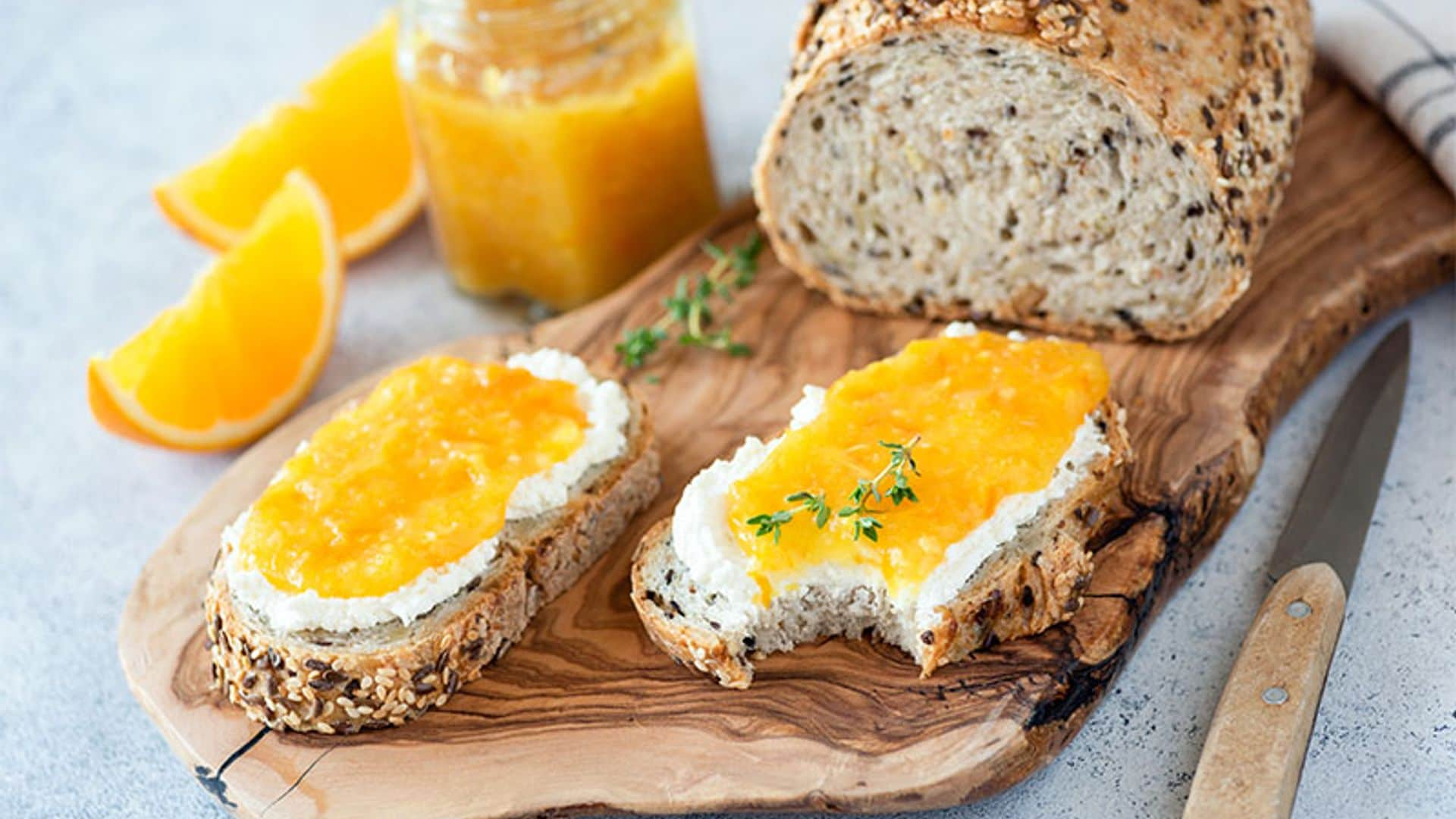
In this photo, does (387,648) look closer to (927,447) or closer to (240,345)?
(927,447)

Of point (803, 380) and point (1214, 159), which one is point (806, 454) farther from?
point (1214, 159)

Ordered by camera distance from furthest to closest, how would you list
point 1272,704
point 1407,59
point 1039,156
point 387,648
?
point 1407,59
point 1039,156
point 387,648
point 1272,704

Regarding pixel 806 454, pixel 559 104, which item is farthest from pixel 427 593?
pixel 559 104

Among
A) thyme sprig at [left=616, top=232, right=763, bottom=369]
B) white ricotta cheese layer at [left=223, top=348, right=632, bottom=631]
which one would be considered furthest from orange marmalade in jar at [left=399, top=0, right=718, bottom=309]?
white ricotta cheese layer at [left=223, top=348, right=632, bottom=631]

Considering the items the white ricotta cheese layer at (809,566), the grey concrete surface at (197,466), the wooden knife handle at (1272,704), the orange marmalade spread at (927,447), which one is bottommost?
the grey concrete surface at (197,466)

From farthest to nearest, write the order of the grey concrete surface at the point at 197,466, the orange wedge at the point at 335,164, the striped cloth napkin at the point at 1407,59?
1. the orange wedge at the point at 335,164
2. the striped cloth napkin at the point at 1407,59
3. the grey concrete surface at the point at 197,466

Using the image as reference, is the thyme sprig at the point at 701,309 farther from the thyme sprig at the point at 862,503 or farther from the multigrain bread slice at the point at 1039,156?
the thyme sprig at the point at 862,503

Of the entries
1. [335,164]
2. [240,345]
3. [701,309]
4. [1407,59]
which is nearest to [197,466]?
[240,345]

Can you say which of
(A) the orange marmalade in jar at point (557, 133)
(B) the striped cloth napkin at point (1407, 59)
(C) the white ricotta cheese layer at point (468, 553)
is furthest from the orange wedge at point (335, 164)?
(B) the striped cloth napkin at point (1407, 59)
